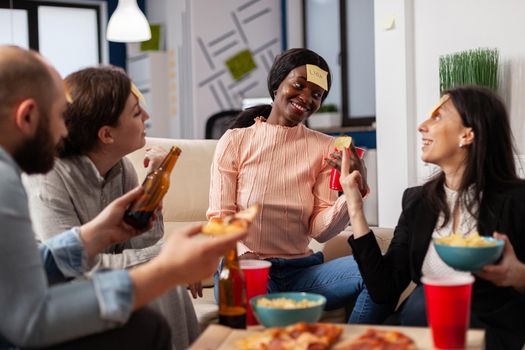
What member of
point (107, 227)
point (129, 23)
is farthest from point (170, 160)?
point (129, 23)

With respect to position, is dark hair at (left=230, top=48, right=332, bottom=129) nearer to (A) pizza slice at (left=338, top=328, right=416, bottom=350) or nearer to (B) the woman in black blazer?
(B) the woman in black blazer

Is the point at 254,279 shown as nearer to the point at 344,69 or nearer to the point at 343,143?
the point at 343,143

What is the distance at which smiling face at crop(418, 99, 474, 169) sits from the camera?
79.0 inches

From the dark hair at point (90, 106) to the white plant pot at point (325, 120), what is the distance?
429cm

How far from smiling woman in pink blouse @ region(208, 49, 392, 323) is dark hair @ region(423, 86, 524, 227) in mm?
486

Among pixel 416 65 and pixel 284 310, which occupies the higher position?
pixel 416 65

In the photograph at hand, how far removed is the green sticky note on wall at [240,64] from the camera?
273 inches

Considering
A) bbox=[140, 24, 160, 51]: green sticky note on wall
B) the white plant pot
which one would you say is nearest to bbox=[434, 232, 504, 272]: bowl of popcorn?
the white plant pot

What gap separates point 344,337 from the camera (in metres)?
1.42

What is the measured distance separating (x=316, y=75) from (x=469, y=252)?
1070mm

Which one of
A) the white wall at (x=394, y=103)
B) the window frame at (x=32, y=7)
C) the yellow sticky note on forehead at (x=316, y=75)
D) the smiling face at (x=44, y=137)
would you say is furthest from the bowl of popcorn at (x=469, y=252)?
the window frame at (x=32, y=7)

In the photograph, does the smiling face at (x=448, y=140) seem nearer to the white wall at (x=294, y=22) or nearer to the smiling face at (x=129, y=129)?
the smiling face at (x=129, y=129)

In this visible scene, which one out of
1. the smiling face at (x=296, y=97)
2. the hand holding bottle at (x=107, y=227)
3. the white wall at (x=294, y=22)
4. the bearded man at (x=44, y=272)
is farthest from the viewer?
the white wall at (x=294, y=22)

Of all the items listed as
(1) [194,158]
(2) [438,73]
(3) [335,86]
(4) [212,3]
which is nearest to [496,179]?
(1) [194,158]
